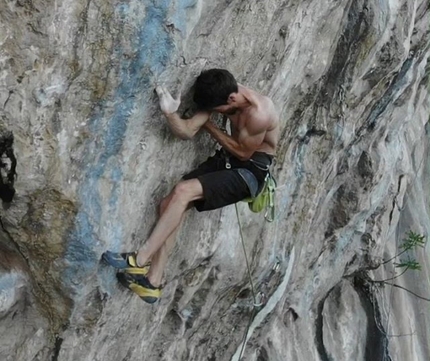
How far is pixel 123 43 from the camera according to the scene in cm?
392

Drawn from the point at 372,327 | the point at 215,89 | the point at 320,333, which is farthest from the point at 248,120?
the point at 372,327

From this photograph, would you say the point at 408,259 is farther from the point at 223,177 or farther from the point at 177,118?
the point at 177,118

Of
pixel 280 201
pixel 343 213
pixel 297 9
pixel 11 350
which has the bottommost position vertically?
pixel 343 213

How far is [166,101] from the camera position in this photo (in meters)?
4.13

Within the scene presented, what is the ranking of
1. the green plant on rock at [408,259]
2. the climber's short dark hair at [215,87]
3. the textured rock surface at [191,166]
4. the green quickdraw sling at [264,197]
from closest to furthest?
the textured rock surface at [191,166], the climber's short dark hair at [215,87], the green quickdraw sling at [264,197], the green plant on rock at [408,259]

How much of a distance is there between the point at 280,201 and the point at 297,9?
1.59 metres

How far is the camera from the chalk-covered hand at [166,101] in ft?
13.5

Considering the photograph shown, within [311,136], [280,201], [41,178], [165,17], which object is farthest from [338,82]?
[41,178]

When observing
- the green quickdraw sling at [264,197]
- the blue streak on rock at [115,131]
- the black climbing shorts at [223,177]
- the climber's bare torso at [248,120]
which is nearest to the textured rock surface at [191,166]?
the blue streak on rock at [115,131]

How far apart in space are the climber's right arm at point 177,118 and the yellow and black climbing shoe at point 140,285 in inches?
32.9

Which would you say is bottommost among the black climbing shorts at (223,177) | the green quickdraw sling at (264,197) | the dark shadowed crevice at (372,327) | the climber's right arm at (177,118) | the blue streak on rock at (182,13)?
the dark shadowed crevice at (372,327)

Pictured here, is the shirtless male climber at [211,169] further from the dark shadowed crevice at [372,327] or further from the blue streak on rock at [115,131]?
the dark shadowed crevice at [372,327]

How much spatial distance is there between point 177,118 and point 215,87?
0.26 m

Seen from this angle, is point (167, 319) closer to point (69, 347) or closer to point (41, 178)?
point (69, 347)
